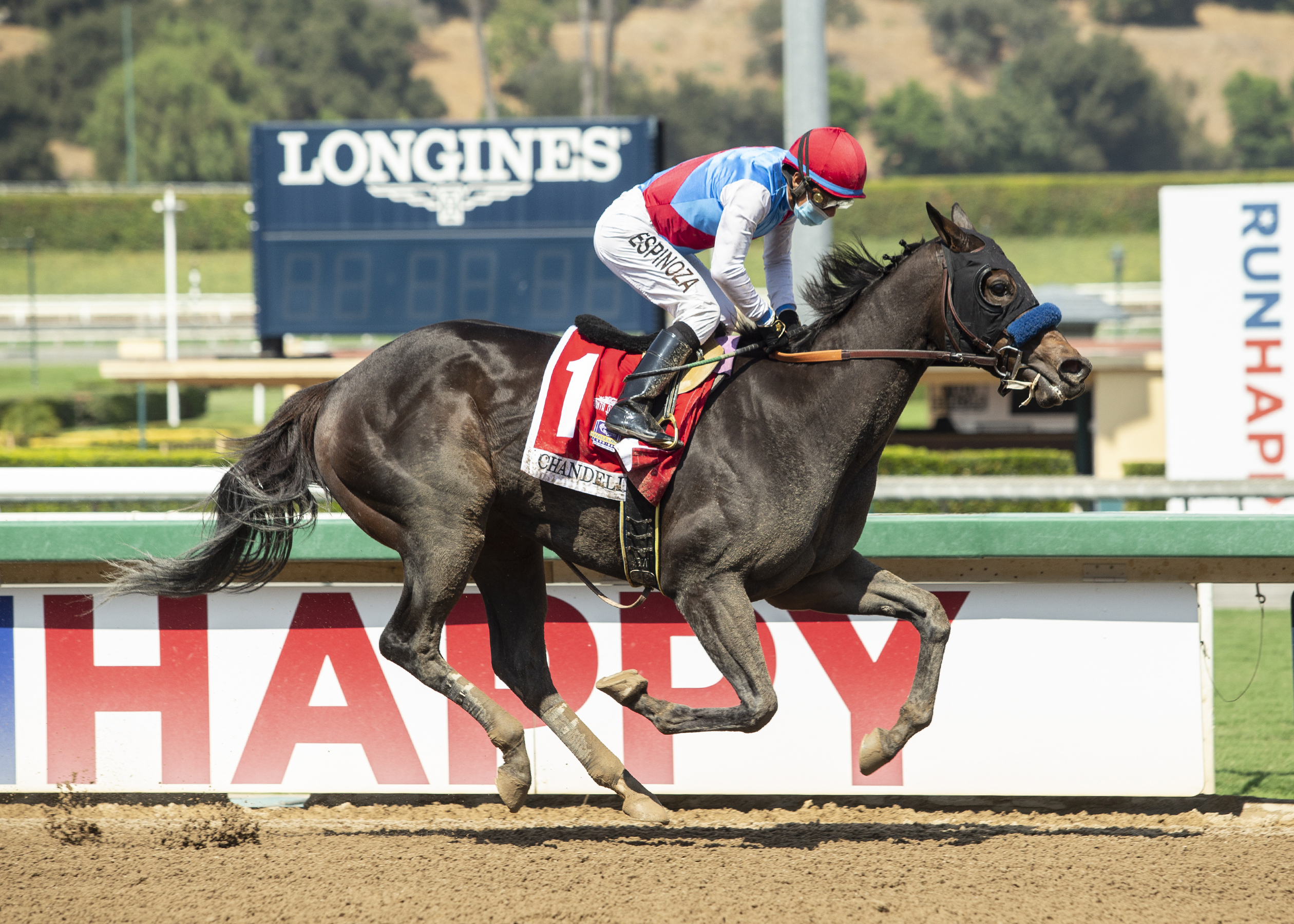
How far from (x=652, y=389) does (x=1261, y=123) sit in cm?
6794

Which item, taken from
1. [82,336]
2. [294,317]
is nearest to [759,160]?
[294,317]

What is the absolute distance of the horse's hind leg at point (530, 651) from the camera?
4.20m

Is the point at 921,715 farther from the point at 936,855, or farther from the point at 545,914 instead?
the point at 545,914

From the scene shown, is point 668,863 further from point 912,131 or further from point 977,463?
point 912,131

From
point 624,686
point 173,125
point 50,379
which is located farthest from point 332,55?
point 624,686

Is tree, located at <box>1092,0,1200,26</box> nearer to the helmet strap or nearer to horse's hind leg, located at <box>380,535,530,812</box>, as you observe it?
the helmet strap

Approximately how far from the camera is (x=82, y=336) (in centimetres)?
3011

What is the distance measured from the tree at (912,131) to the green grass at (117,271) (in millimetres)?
31852

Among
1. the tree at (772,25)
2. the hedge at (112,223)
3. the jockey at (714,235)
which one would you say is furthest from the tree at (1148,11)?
the jockey at (714,235)

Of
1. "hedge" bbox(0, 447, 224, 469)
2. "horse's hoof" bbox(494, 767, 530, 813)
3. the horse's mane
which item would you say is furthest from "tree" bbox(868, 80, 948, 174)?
"horse's hoof" bbox(494, 767, 530, 813)

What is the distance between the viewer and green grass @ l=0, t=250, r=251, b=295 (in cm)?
4191

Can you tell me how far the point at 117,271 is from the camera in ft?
147

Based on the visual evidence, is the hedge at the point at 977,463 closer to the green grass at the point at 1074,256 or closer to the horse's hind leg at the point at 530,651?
the horse's hind leg at the point at 530,651

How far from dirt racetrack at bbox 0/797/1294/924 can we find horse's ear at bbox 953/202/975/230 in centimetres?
184
